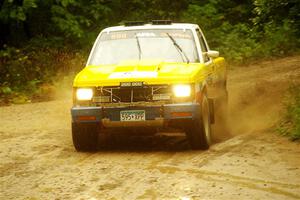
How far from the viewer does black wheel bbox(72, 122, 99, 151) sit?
9182mm

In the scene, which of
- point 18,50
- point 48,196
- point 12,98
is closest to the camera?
point 48,196

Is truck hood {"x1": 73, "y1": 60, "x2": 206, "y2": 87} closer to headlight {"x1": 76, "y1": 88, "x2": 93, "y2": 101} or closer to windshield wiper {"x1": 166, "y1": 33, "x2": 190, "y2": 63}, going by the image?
headlight {"x1": 76, "y1": 88, "x2": 93, "y2": 101}

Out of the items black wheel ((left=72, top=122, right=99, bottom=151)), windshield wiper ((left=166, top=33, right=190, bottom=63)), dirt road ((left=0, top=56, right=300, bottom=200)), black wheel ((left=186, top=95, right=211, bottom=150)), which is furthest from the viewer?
windshield wiper ((left=166, top=33, right=190, bottom=63))

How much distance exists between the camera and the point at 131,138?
10.8 m

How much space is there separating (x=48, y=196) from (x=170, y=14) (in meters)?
18.2

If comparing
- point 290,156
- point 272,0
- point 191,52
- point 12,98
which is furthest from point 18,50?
point 290,156

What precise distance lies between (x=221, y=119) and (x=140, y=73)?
351cm

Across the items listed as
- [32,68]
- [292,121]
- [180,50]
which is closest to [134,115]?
[180,50]

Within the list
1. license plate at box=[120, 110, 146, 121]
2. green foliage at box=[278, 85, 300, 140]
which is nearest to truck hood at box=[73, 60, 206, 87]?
license plate at box=[120, 110, 146, 121]

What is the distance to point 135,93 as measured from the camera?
894cm

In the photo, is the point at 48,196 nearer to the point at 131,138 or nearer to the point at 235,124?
the point at 131,138

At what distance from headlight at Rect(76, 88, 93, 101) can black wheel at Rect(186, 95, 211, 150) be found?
1.44 m

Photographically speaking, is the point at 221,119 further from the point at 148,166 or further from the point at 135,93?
the point at 148,166

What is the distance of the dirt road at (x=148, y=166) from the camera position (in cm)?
693
